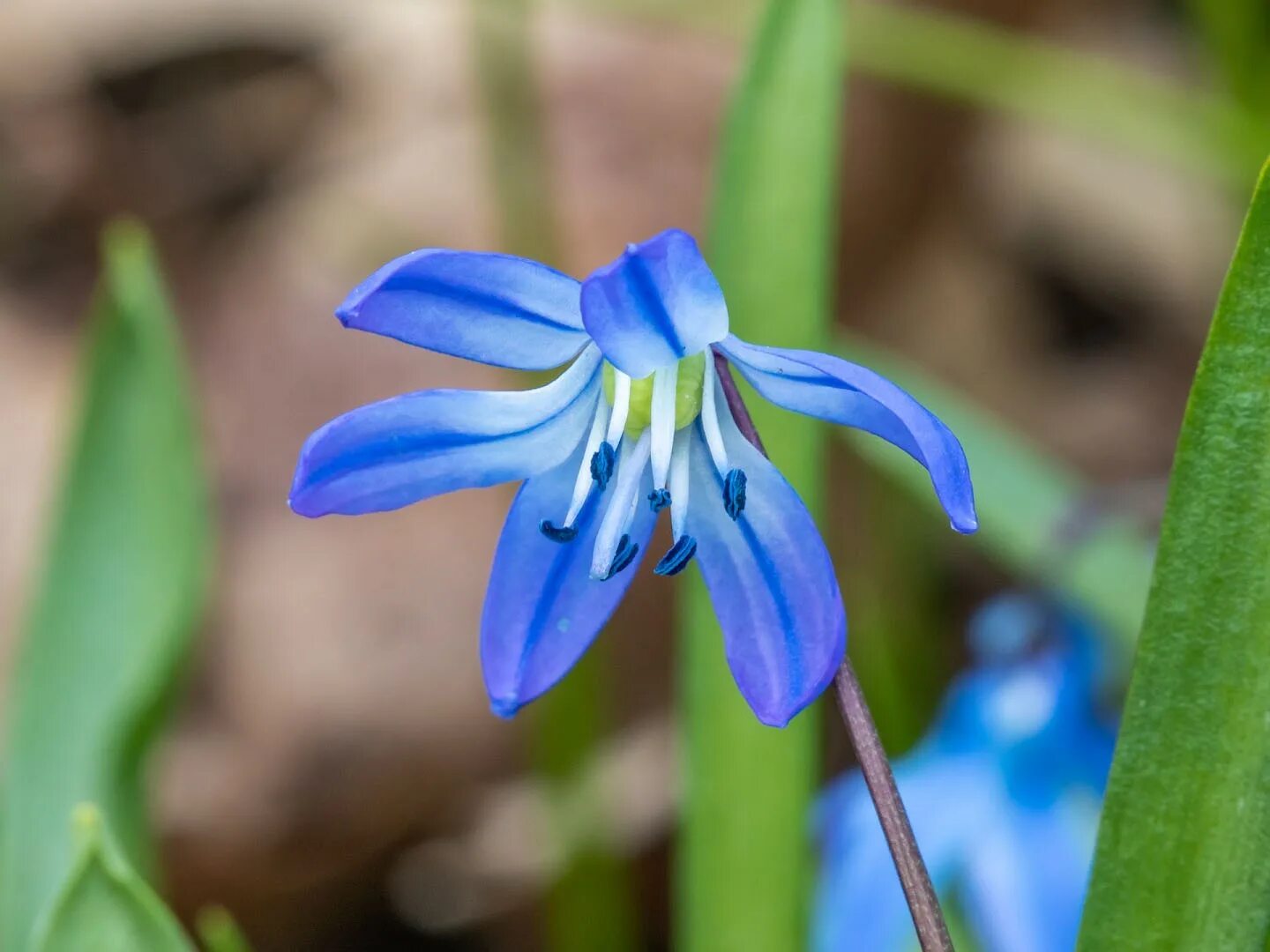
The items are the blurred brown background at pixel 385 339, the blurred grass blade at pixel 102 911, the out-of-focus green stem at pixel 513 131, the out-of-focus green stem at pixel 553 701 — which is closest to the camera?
the blurred grass blade at pixel 102 911

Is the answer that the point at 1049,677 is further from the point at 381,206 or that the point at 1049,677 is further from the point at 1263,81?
the point at 381,206

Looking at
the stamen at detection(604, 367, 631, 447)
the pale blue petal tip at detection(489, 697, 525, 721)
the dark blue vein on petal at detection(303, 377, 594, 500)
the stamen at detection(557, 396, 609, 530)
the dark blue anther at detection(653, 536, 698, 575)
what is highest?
the dark blue vein on petal at detection(303, 377, 594, 500)

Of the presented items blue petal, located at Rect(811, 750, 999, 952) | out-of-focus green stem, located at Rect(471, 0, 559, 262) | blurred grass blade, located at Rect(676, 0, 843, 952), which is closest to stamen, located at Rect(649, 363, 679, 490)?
blurred grass blade, located at Rect(676, 0, 843, 952)

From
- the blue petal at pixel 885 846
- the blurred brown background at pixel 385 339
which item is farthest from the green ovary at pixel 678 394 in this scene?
the blurred brown background at pixel 385 339

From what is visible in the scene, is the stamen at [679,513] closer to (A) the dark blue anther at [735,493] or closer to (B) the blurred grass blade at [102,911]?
(A) the dark blue anther at [735,493]

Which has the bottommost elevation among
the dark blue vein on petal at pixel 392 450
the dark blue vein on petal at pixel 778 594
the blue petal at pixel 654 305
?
the dark blue vein on petal at pixel 778 594

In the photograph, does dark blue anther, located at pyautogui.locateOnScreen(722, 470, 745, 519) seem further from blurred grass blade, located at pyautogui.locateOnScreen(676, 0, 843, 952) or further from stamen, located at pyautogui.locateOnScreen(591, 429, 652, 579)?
blurred grass blade, located at pyautogui.locateOnScreen(676, 0, 843, 952)

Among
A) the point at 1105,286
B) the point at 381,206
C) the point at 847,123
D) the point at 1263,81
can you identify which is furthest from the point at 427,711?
the point at 1105,286
